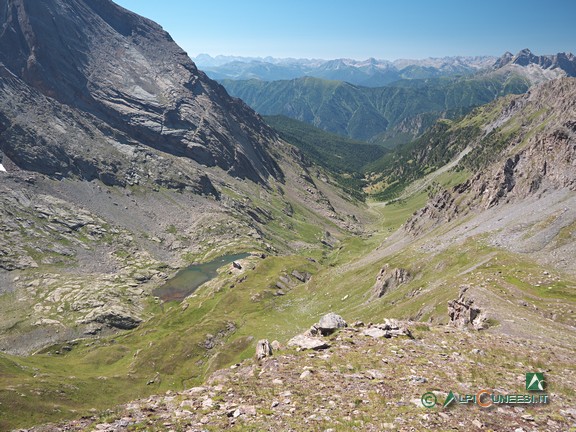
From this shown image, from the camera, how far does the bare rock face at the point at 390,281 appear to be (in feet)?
291

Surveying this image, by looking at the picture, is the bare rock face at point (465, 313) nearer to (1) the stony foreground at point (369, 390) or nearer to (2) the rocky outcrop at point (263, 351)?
(1) the stony foreground at point (369, 390)

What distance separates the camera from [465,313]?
47.8 m

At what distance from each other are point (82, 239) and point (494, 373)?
8052 inches

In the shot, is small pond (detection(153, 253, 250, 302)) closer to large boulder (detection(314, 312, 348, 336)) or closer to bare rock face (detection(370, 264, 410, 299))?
bare rock face (detection(370, 264, 410, 299))

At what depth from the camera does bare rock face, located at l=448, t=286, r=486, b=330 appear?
141 feet

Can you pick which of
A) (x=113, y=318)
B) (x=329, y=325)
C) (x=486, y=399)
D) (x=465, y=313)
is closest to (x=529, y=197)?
(x=465, y=313)

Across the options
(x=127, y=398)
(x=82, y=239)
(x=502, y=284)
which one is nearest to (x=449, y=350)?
(x=502, y=284)

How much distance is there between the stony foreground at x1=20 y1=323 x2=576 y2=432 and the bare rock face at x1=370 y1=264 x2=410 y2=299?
5544 centimetres

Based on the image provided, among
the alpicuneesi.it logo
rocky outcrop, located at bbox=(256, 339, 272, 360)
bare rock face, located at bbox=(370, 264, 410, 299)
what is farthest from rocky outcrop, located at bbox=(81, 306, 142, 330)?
the alpicuneesi.it logo

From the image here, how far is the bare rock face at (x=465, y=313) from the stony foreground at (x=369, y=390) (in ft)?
31.1

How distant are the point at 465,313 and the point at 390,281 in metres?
42.5

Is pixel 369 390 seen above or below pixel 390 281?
above

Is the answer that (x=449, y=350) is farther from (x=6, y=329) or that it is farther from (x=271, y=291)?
→ (x=6, y=329)

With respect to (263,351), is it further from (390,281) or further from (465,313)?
(390,281)
